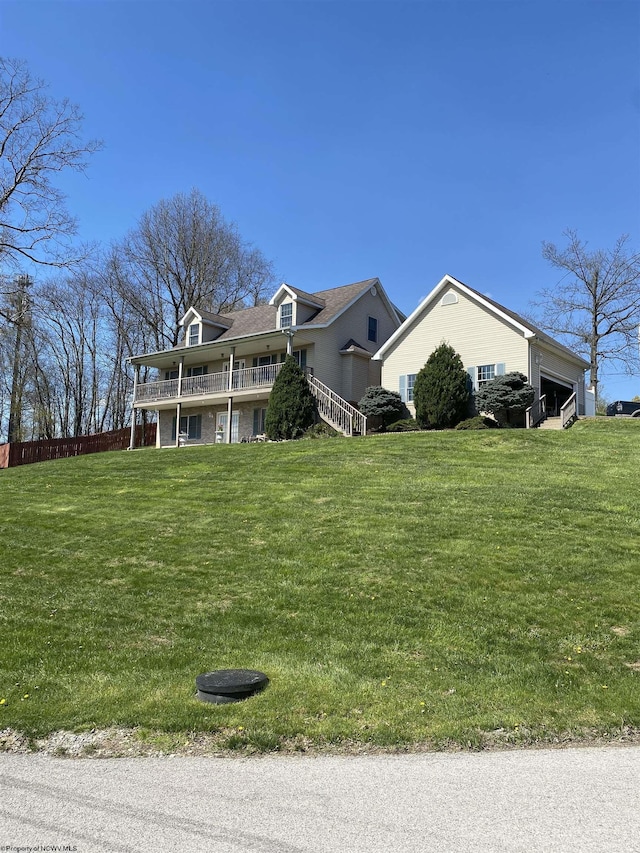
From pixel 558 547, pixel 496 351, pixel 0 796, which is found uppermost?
pixel 496 351

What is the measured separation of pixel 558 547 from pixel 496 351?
A: 49.4 feet

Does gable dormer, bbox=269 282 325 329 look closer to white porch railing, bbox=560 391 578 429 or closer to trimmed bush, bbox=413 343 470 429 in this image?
trimmed bush, bbox=413 343 470 429

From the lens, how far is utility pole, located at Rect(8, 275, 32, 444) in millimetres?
26438

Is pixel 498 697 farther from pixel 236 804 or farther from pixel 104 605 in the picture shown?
pixel 104 605

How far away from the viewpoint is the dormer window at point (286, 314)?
28.1 meters

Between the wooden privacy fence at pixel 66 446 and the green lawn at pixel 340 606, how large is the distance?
68.8ft

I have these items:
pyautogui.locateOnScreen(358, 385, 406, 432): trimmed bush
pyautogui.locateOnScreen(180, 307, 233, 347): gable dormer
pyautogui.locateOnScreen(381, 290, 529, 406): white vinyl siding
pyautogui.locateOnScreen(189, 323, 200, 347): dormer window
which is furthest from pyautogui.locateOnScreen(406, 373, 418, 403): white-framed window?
pyautogui.locateOnScreen(189, 323, 200, 347): dormer window

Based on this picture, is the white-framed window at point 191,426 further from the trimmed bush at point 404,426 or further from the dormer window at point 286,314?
the trimmed bush at point 404,426

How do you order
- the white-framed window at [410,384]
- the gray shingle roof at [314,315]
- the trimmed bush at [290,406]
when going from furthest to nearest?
the gray shingle roof at [314,315] → the white-framed window at [410,384] → the trimmed bush at [290,406]

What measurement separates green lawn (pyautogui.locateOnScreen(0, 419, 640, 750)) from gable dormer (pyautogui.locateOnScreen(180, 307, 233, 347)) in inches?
753

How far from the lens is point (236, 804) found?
3.46 m

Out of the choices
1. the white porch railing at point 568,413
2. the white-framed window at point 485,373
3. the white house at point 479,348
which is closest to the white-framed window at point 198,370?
the white house at point 479,348

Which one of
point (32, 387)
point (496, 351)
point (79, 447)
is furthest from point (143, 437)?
point (496, 351)

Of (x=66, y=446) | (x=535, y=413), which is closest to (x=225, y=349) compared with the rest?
(x=66, y=446)
